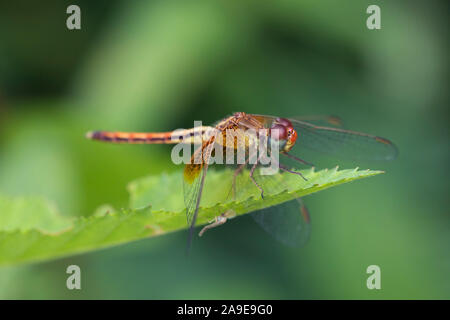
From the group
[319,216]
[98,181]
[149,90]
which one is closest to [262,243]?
[319,216]

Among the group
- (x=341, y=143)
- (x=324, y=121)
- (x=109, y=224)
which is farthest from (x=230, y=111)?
(x=109, y=224)

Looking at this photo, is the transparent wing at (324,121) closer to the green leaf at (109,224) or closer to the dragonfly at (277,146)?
the dragonfly at (277,146)

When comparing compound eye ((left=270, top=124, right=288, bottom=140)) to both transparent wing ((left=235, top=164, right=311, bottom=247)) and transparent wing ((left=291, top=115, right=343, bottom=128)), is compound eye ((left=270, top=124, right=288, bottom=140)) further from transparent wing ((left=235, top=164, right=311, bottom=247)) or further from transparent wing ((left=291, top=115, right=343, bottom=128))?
transparent wing ((left=291, top=115, right=343, bottom=128))

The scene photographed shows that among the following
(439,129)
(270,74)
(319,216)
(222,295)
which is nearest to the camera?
(222,295)

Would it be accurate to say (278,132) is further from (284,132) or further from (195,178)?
(195,178)

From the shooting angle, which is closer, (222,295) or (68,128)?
(222,295)

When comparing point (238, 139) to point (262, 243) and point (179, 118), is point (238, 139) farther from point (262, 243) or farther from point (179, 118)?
point (179, 118)
